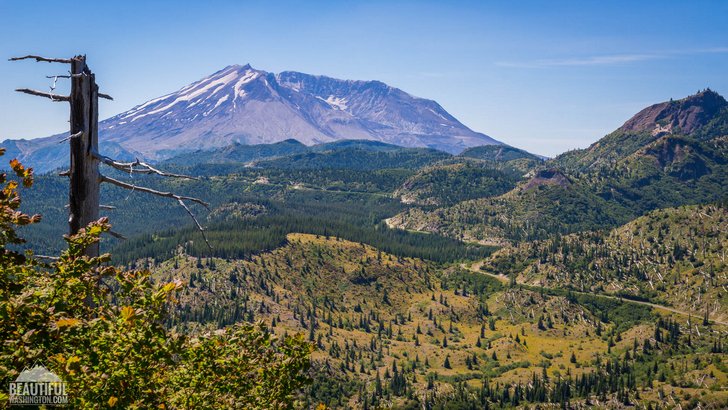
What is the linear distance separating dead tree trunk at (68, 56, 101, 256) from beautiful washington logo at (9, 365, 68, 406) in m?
8.86

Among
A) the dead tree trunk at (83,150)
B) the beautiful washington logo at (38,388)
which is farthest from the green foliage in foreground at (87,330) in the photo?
the dead tree trunk at (83,150)

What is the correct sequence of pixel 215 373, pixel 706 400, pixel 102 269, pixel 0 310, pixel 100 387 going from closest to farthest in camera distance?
pixel 0 310, pixel 100 387, pixel 102 269, pixel 215 373, pixel 706 400

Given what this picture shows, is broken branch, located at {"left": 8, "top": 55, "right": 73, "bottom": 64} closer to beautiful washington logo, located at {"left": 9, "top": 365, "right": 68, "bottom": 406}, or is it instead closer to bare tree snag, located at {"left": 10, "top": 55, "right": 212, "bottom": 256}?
bare tree snag, located at {"left": 10, "top": 55, "right": 212, "bottom": 256}

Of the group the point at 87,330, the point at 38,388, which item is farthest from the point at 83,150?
the point at 38,388

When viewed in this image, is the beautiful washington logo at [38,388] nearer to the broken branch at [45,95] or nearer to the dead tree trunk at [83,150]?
the dead tree trunk at [83,150]

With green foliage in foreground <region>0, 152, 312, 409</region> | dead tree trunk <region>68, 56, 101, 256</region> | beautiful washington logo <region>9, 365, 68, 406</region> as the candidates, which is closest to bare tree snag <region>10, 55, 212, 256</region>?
dead tree trunk <region>68, 56, 101, 256</region>

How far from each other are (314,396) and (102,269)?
164515 millimetres

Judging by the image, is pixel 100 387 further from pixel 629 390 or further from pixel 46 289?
pixel 629 390

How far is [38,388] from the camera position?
42.4 feet

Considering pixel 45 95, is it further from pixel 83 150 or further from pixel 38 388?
pixel 38 388

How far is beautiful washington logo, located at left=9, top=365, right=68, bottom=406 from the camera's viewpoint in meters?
12.5

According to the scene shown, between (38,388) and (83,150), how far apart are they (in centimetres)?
1100

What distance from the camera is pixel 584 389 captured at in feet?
618

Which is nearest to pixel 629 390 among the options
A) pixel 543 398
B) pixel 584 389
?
pixel 584 389
